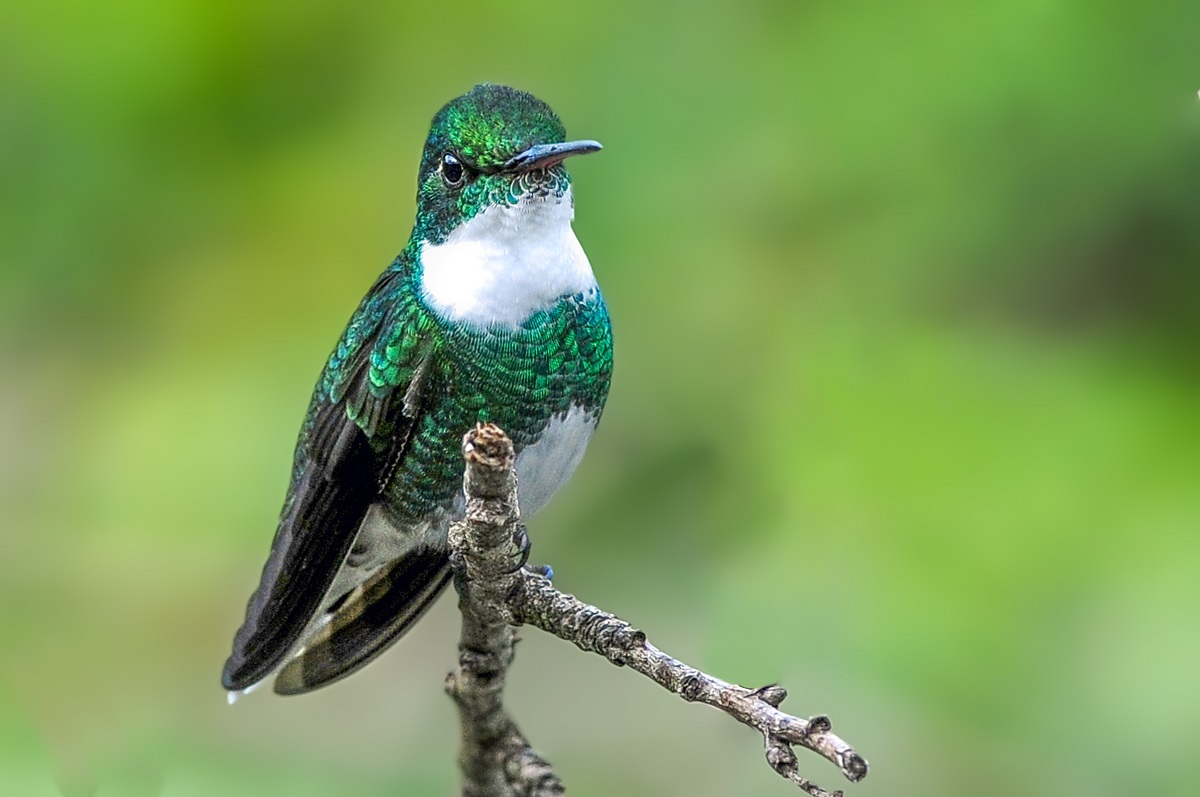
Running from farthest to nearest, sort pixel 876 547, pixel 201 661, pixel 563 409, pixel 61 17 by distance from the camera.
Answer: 1. pixel 61 17
2. pixel 201 661
3. pixel 876 547
4. pixel 563 409

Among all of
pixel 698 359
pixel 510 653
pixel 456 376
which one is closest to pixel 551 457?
pixel 456 376

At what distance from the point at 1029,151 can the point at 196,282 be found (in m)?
1.99

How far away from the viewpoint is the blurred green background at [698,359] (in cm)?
269

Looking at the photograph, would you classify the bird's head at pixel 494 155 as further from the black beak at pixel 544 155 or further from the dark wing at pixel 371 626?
the dark wing at pixel 371 626

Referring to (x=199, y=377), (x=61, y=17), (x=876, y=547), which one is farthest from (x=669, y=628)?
(x=61, y=17)

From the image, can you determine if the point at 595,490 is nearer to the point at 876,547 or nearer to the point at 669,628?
the point at 669,628

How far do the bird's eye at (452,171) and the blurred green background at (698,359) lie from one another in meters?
0.97

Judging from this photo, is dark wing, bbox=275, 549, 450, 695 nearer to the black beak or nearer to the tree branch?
the tree branch

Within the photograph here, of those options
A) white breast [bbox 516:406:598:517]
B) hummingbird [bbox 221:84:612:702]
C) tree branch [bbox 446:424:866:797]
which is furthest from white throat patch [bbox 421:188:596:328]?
tree branch [bbox 446:424:866:797]

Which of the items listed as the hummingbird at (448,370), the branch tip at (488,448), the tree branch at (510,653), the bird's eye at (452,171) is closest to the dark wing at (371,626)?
the hummingbird at (448,370)

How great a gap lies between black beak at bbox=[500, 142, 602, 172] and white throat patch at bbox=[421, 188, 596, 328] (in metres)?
0.08

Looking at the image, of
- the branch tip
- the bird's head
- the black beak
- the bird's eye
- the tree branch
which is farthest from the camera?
the bird's eye

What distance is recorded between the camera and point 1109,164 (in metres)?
3.01

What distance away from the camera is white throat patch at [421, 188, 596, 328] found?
6.48 ft
